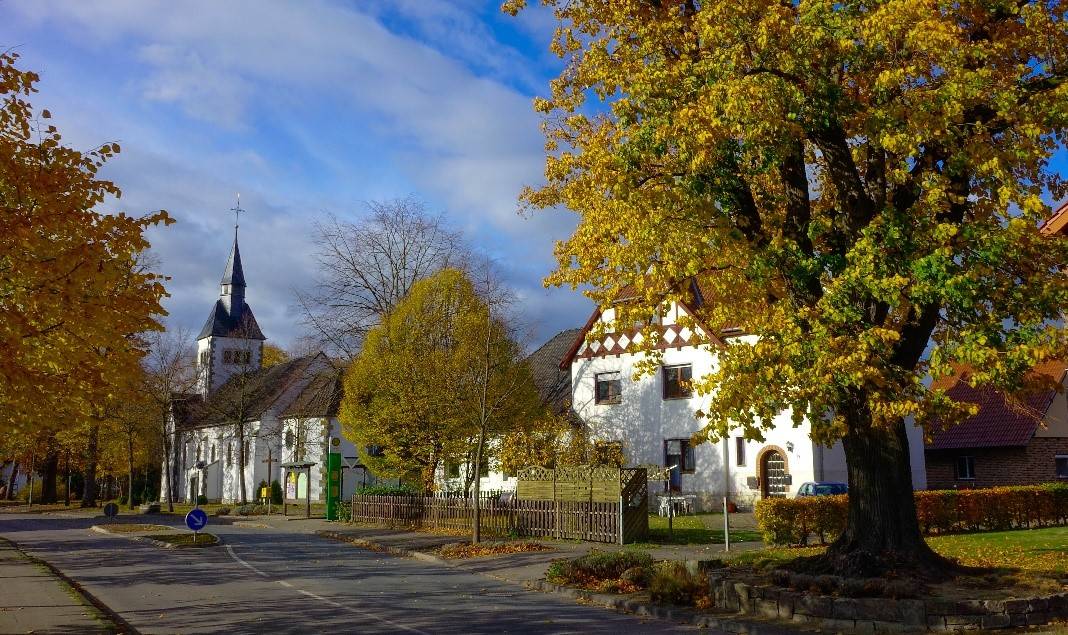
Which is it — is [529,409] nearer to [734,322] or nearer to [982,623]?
[734,322]

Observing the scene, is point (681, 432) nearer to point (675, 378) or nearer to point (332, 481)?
point (675, 378)

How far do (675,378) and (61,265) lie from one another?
29.1 metres

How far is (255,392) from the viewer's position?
66438mm

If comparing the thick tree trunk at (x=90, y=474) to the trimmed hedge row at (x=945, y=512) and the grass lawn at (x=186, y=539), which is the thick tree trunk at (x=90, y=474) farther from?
the trimmed hedge row at (x=945, y=512)

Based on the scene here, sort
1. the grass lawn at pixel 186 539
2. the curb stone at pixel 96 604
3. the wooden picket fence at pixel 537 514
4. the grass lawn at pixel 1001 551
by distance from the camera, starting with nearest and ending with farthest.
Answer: the curb stone at pixel 96 604 → the grass lawn at pixel 1001 551 → the wooden picket fence at pixel 537 514 → the grass lawn at pixel 186 539

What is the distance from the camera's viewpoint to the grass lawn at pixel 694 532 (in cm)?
2294

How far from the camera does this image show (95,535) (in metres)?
30.6

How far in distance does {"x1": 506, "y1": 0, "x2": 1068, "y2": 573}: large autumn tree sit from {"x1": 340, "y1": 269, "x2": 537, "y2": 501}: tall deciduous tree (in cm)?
1765

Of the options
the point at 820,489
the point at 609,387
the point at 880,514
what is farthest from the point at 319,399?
the point at 880,514

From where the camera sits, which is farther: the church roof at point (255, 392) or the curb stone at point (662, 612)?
the church roof at point (255, 392)

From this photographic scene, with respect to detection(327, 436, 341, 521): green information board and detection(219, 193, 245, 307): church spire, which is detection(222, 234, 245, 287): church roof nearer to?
detection(219, 193, 245, 307): church spire

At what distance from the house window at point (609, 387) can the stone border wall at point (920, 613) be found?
26.5 metres

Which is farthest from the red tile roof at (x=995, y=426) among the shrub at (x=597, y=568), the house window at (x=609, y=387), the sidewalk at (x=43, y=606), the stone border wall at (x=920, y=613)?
the sidewalk at (x=43, y=606)

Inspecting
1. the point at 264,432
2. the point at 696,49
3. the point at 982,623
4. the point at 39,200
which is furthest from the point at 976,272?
the point at 264,432
